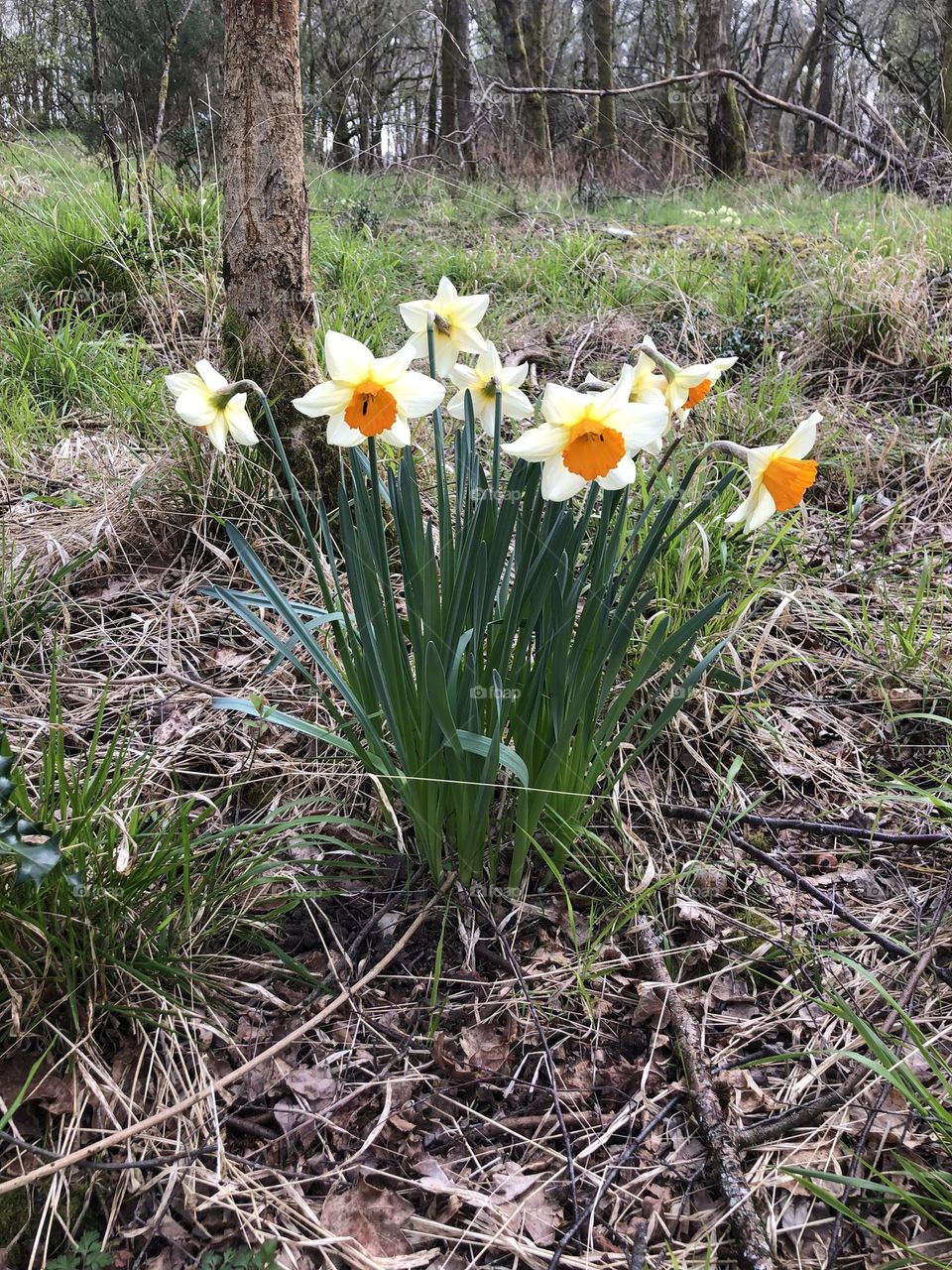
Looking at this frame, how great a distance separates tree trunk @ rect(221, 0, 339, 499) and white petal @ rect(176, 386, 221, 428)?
85 cm

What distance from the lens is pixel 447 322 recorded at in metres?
1.48

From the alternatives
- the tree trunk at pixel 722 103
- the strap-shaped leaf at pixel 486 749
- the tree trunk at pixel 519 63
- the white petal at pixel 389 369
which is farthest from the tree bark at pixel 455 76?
the strap-shaped leaf at pixel 486 749

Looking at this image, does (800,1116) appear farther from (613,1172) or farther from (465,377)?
(465,377)

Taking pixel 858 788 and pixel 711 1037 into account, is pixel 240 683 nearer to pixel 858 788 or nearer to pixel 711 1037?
pixel 711 1037

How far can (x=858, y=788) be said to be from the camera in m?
1.96

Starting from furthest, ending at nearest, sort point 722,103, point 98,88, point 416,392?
point 722,103 → point 98,88 → point 416,392

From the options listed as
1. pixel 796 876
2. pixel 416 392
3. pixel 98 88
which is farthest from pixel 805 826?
pixel 98 88

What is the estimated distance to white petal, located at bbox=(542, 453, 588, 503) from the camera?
48.8 inches

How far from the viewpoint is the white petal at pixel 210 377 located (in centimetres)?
138

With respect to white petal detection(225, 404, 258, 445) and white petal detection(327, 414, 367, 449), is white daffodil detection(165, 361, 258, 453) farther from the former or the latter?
white petal detection(327, 414, 367, 449)

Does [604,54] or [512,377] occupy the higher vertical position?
[604,54]

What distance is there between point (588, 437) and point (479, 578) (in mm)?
286

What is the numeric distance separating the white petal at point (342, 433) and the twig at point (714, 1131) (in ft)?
3.44

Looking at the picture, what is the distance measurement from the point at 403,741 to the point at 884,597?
1.65 metres
